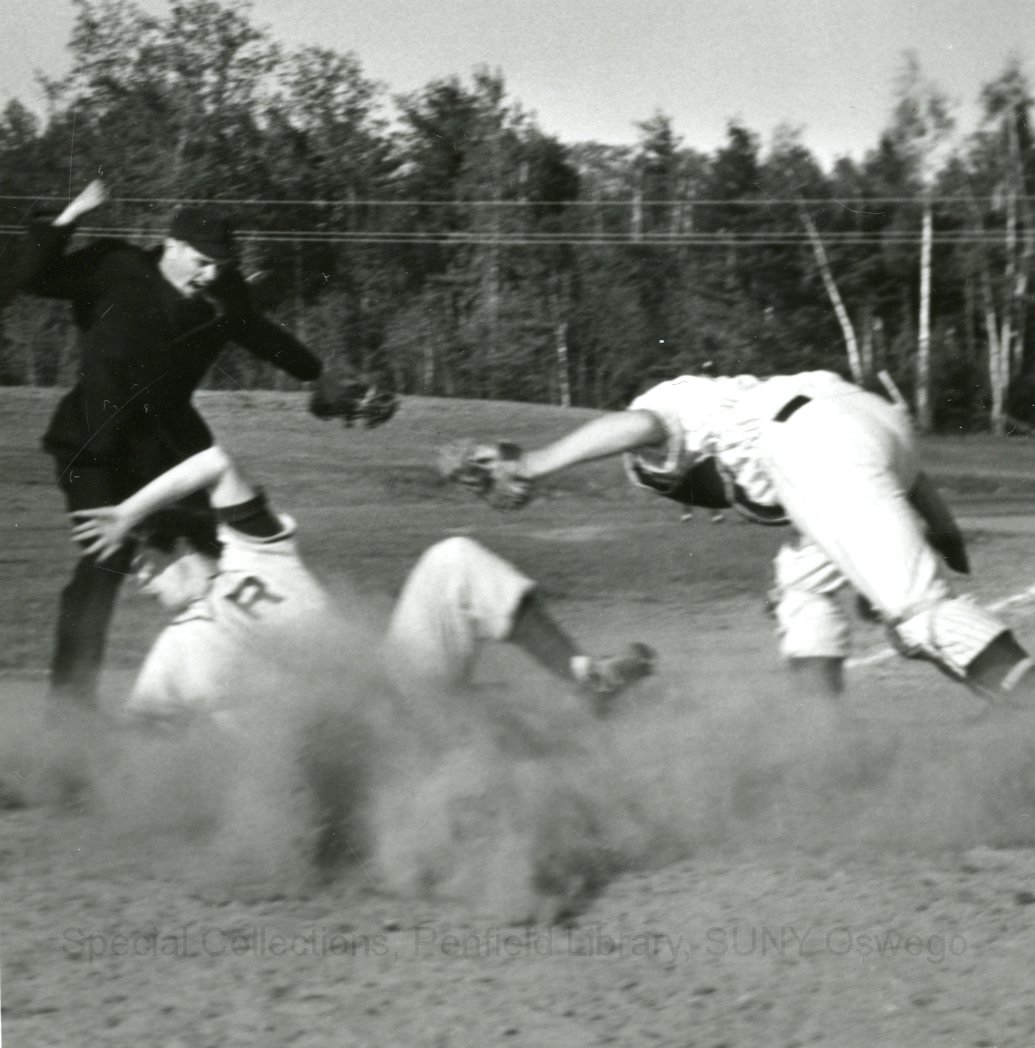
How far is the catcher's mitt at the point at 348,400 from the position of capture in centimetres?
559

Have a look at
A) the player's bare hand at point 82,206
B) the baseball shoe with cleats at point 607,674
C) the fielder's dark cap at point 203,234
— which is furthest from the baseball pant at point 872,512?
the player's bare hand at point 82,206

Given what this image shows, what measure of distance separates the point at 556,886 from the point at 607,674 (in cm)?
61

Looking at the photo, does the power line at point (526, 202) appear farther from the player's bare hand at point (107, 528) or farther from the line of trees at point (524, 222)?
the player's bare hand at point (107, 528)

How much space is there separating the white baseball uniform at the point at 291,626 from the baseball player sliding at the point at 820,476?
338 mm

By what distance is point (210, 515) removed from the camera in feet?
14.1

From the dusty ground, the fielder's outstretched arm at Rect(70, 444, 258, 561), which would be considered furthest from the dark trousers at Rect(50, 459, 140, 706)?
the fielder's outstretched arm at Rect(70, 444, 258, 561)

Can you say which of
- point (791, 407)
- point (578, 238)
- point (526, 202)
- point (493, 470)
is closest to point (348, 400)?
point (493, 470)

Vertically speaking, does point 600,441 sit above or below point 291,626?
above

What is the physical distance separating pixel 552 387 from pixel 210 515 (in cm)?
765

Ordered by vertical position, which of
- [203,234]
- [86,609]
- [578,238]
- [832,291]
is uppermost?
[578,238]

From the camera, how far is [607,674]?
12.7 ft

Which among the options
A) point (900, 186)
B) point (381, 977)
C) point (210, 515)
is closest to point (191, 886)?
point (381, 977)

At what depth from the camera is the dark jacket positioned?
511 centimetres

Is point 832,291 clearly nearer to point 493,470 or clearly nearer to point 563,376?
point 563,376
